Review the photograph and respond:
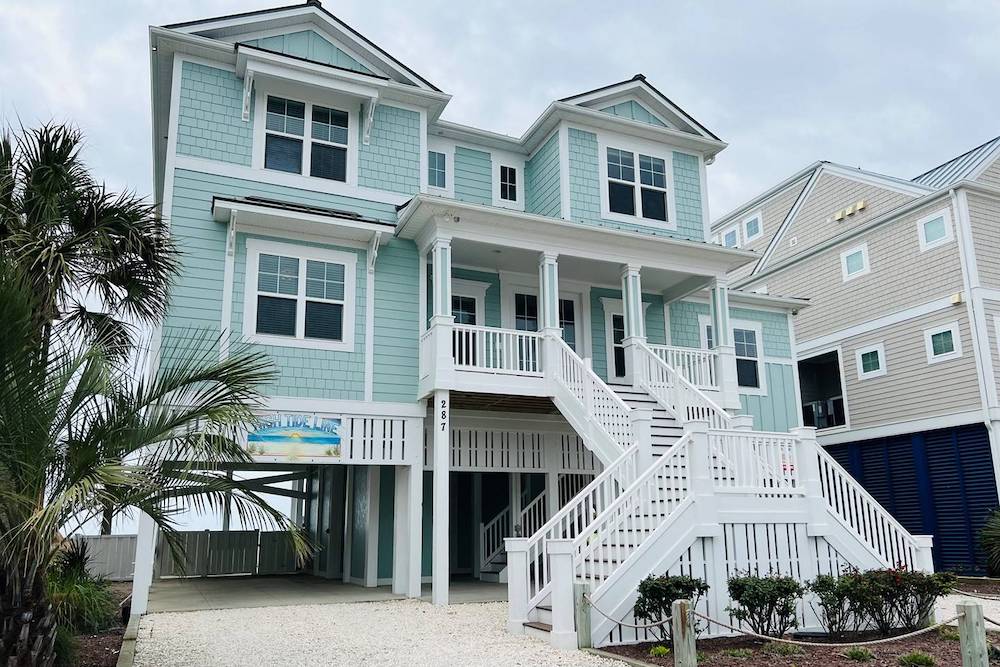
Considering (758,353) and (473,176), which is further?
(758,353)

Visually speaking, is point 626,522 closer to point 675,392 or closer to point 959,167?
point 675,392

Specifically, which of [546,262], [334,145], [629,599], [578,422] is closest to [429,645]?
[629,599]

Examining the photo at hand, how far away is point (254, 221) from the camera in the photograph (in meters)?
14.0

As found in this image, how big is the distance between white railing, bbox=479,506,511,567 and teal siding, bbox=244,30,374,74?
31.7ft

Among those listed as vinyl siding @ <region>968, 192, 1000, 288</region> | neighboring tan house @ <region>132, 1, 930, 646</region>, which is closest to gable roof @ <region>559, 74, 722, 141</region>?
neighboring tan house @ <region>132, 1, 930, 646</region>

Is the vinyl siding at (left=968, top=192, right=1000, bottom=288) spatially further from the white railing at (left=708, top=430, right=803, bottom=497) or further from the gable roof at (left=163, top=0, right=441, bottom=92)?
the gable roof at (left=163, top=0, right=441, bottom=92)

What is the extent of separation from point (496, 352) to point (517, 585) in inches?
217

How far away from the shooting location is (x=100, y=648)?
9.34 metres

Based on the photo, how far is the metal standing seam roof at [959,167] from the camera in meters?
20.2

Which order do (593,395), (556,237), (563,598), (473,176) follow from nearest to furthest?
(563,598), (593,395), (556,237), (473,176)

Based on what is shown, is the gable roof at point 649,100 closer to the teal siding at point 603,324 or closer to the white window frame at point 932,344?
the teal siding at point 603,324

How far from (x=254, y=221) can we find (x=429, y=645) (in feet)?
26.5

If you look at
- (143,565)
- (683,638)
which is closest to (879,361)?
(683,638)

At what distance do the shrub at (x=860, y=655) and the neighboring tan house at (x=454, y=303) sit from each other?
1.91 metres
